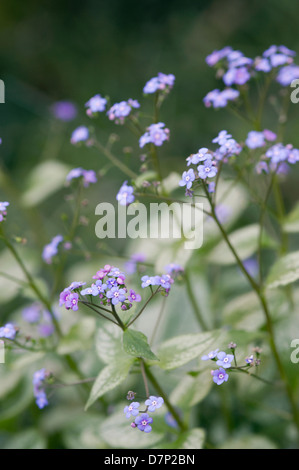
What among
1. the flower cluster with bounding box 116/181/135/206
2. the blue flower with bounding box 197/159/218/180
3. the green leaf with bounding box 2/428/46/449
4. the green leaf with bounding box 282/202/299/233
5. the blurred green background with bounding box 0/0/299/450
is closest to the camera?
the blue flower with bounding box 197/159/218/180

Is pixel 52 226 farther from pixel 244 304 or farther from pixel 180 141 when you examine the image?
pixel 244 304

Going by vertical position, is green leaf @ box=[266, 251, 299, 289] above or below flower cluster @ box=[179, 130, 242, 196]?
below

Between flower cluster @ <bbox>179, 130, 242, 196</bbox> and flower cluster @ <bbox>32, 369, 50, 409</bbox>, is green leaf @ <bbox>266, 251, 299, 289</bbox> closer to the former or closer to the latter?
flower cluster @ <bbox>179, 130, 242, 196</bbox>

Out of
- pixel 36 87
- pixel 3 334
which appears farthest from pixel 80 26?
pixel 3 334

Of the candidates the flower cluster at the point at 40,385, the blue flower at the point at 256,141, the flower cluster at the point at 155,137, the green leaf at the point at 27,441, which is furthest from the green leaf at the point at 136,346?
the green leaf at the point at 27,441

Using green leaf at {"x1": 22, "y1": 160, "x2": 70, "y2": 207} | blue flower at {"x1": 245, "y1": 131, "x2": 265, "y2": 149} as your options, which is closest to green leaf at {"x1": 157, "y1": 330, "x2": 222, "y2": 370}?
blue flower at {"x1": 245, "y1": 131, "x2": 265, "y2": 149}
